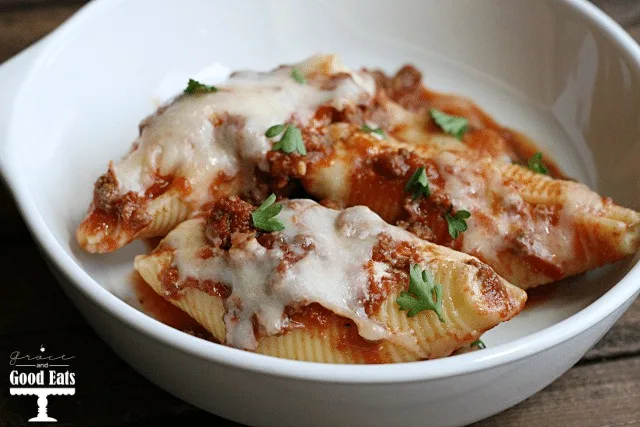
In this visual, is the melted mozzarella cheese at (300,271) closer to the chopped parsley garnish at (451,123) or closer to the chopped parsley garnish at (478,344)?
the chopped parsley garnish at (478,344)

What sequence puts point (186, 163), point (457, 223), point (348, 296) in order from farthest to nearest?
1. point (186, 163)
2. point (457, 223)
3. point (348, 296)

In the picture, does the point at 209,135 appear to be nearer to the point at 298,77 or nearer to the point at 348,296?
the point at 298,77

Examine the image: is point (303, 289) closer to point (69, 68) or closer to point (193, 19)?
point (69, 68)

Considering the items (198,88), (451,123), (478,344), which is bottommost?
(478,344)

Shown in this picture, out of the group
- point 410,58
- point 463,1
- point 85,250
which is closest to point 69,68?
point 85,250

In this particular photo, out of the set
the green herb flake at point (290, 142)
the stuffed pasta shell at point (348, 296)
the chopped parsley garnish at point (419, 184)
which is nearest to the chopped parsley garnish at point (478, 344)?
the stuffed pasta shell at point (348, 296)

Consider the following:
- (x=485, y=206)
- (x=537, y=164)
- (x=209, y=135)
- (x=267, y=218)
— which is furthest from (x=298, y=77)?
(x=537, y=164)
